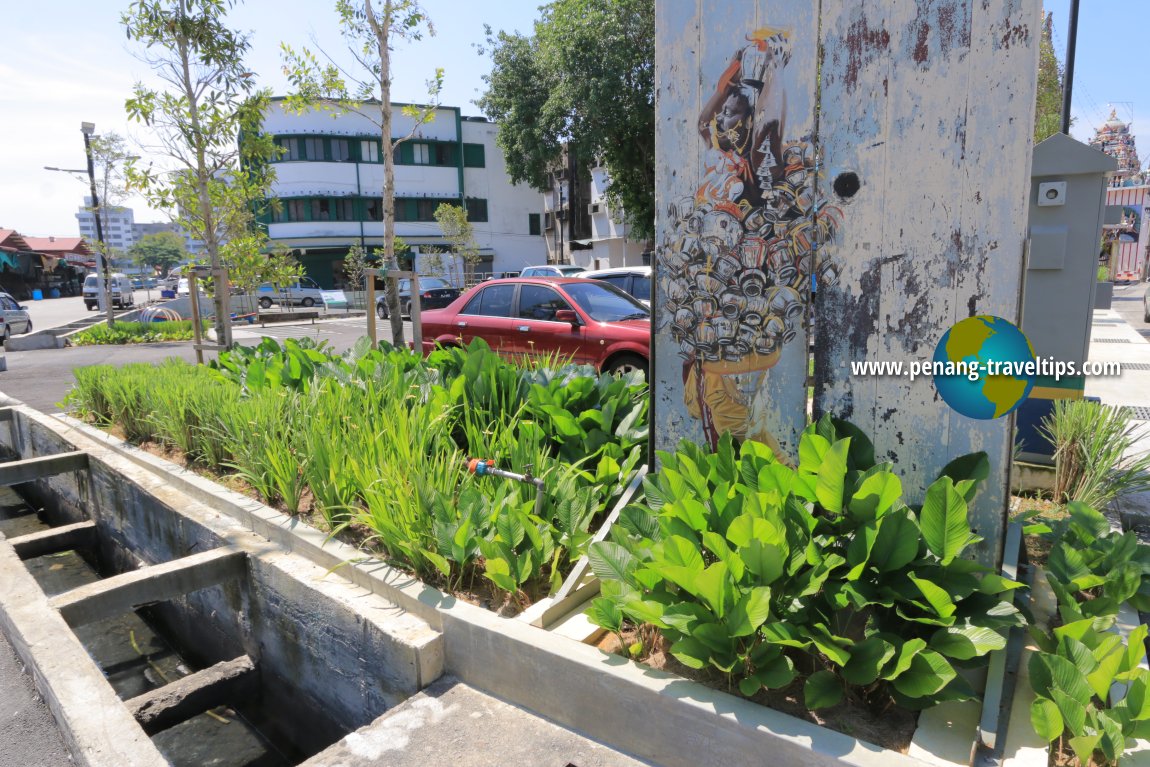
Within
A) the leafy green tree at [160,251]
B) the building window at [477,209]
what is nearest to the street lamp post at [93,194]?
the building window at [477,209]

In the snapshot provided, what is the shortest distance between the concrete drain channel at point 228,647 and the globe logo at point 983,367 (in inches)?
72.8

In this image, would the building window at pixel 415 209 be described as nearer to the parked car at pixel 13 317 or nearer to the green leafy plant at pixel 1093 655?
the parked car at pixel 13 317

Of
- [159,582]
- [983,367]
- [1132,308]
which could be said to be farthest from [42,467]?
[1132,308]

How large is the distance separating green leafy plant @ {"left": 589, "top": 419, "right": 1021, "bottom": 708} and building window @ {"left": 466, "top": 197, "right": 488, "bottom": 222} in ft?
148

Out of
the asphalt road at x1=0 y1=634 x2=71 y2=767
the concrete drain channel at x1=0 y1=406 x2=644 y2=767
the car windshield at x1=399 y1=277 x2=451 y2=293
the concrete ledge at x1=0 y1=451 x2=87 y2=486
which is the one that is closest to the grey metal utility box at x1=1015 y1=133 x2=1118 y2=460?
the concrete drain channel at x1=0 y1=406 x2=644 y2=767

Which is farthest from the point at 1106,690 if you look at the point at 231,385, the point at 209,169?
the point at 209,169

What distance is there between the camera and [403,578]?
128 inches

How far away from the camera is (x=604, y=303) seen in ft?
28.4

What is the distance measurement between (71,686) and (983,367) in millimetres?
4021

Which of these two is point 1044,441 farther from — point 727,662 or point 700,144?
point 727,662

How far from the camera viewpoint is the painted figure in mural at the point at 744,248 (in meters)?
3.07

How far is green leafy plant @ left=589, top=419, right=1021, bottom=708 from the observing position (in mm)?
2121

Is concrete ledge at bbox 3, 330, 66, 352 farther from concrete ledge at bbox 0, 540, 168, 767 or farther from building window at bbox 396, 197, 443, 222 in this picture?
building window at bbox 396, 197, 443, 222

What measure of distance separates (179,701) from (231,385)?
8.04 feet
